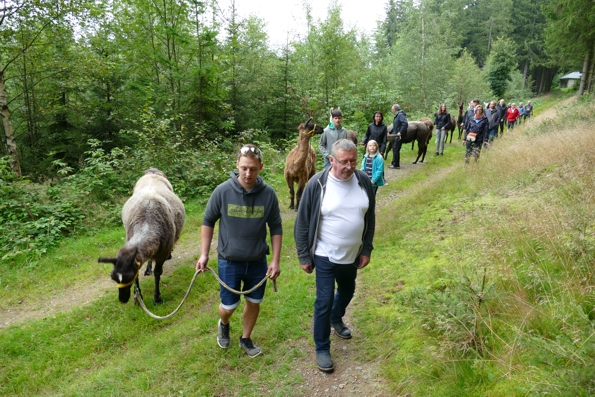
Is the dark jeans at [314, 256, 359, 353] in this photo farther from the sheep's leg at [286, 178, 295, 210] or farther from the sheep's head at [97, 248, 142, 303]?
the sheep's leg at [286, 178, 295, 210]

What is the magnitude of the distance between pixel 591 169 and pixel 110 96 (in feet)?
45.4

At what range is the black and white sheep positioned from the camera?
3.74 meters

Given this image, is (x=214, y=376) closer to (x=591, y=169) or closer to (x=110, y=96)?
(x=591, y=169)

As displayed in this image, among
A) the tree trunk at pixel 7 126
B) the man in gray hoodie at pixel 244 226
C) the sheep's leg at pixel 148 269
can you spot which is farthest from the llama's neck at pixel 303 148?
the tree trunk at pixel 7 126

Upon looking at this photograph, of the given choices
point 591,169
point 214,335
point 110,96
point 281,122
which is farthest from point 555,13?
point 214,335

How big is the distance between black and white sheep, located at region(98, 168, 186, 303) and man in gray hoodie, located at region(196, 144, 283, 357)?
1.11m

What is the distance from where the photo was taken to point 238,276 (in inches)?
129

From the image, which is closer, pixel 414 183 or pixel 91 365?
pixel 91 365

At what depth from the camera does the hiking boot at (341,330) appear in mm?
3605

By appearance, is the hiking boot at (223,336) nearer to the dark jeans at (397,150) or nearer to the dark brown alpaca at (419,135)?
the dark jeans at (397,150)

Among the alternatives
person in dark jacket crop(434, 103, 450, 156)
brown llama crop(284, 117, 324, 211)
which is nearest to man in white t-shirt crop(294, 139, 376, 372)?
brown llama crop(284, 117, 324, 211)

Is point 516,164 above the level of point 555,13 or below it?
below

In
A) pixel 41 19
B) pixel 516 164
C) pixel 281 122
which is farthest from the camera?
pixel 281 122

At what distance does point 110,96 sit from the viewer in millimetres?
11977
